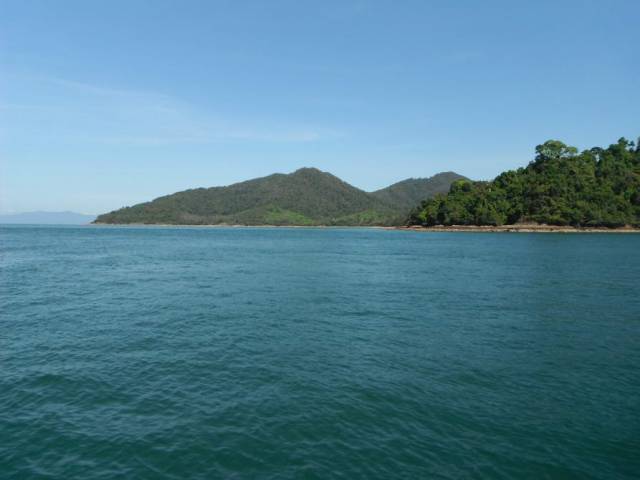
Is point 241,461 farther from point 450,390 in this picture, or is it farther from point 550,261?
point 550,261

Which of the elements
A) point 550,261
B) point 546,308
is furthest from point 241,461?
point 550,261

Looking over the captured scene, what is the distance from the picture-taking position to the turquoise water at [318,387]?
39.0 feet

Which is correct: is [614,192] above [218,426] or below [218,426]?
above

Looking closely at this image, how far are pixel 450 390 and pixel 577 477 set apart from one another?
18.8 feet

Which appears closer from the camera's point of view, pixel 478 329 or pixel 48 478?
pixel 48 478

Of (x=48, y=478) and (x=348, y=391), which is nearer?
(x=48, y=478)

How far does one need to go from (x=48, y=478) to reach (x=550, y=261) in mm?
75700

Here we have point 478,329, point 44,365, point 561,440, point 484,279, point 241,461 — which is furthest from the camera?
point 484,279

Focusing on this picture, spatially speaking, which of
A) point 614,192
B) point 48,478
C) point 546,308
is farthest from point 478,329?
point 614,192

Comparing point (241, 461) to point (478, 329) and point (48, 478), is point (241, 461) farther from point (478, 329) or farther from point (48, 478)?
point (478, 329)

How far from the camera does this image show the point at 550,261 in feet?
228

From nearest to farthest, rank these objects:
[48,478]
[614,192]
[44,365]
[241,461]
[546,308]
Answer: [48,478] → [241,461] → [44,365] → [546,308] → [614,192]

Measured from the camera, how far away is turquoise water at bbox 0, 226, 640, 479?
11883 mm

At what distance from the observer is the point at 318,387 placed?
1705 cm
